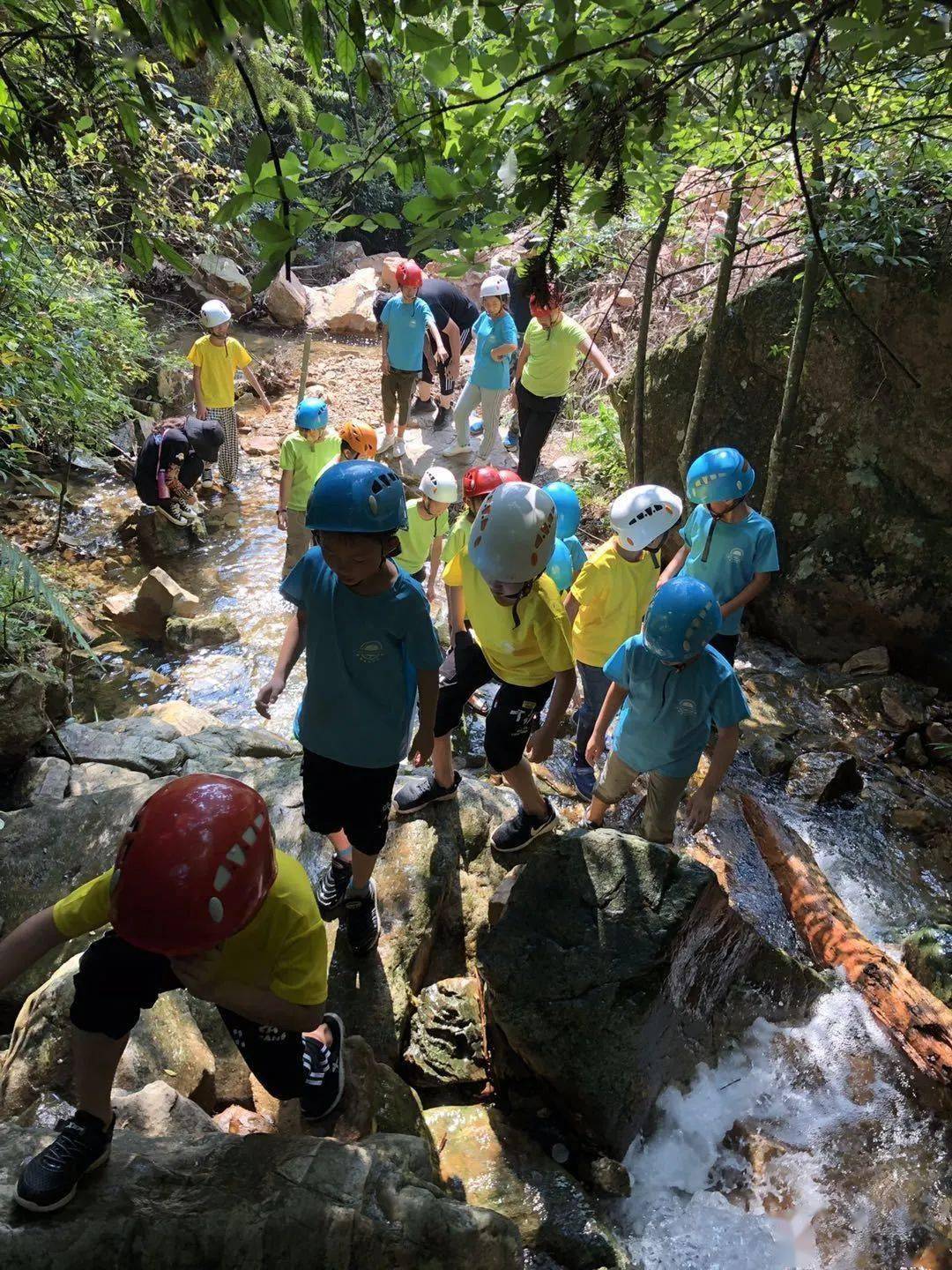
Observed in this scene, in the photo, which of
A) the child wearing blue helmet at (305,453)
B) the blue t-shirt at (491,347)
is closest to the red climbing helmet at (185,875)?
the child wearing blue helmet at (305,453)

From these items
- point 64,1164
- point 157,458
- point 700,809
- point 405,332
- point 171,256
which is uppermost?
point 405,332

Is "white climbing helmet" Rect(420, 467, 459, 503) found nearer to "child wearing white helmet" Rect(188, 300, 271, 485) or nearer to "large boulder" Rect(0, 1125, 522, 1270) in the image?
"large boulder" Rect(0, 1125, 522, 1270)

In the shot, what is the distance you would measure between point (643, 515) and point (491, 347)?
16.0 ft

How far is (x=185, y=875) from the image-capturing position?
72.3 inches

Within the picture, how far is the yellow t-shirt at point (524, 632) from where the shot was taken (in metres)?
3.41

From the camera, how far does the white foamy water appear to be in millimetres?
2873

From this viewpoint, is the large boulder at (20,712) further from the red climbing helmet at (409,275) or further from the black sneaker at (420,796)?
the red climbing helmet at (409,275)

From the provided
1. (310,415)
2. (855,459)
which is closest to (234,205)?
(310,415)

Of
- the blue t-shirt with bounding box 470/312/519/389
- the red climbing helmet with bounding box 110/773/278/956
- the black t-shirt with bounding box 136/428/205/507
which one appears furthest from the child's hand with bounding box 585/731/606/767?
the black t-shirt with bounding box 136/428/205/507

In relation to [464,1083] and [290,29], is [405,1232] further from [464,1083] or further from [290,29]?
[290,29]

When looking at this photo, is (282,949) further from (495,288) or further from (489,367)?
(489,367)

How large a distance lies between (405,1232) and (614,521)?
3208 mm

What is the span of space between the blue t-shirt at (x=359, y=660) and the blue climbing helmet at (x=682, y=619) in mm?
1058

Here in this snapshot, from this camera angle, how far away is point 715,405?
738 cm
